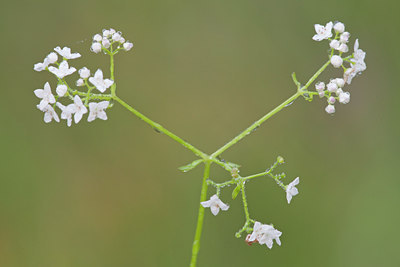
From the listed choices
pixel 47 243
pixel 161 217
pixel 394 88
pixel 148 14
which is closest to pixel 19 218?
pixel 47 243

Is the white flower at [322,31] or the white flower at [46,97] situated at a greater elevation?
the white flower at [322,31]

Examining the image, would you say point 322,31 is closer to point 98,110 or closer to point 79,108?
point 98,110

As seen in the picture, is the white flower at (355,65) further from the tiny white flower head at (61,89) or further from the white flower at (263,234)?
the tiny white flower head at (61,89)

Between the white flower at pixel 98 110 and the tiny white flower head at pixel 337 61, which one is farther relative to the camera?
the tiny white flower head at pixel 337 61

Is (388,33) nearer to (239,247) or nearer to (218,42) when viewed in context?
(218,42)

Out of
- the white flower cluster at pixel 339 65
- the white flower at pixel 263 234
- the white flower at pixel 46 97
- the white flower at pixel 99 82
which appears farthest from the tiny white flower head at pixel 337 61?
the white flower at pixel 46 97

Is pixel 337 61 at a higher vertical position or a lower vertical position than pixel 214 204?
higher

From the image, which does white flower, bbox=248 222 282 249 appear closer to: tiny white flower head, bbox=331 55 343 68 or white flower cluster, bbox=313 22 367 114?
white flower cluster, bbox=313 22 367 114

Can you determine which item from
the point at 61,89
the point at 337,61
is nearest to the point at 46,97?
the point at 61,89

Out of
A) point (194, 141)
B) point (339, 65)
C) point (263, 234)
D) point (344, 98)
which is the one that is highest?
point (194, 141)
